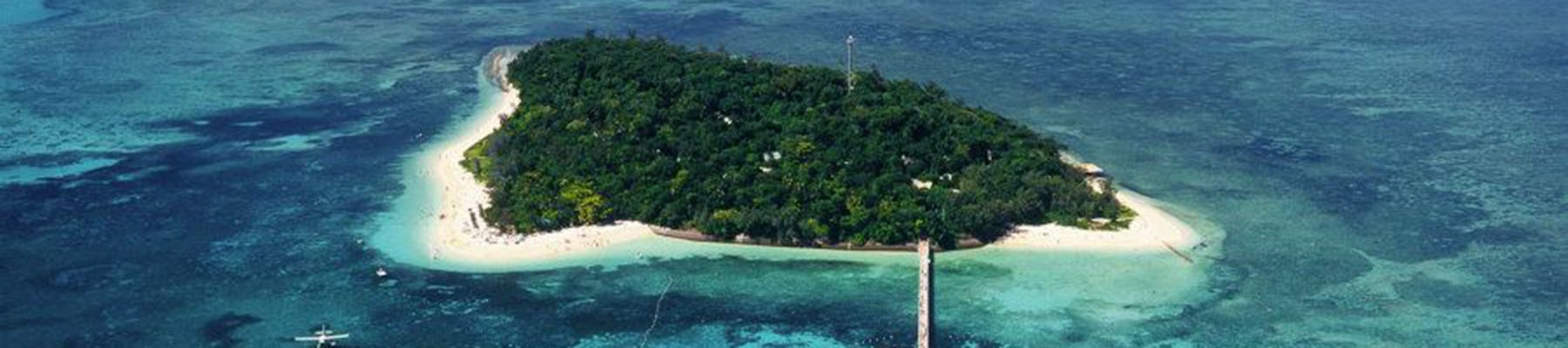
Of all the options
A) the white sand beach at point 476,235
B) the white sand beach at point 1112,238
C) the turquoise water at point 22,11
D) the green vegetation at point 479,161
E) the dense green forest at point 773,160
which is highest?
the turquoise water at point 22,11

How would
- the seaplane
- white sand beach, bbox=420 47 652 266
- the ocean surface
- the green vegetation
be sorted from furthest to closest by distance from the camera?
the green vegetation → white sand beach, bbox=420 47 652 266 → the ocean surface → the seaplane

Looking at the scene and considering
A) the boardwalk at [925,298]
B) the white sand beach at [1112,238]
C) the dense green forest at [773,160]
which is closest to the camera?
the boardwalk at [925,298]

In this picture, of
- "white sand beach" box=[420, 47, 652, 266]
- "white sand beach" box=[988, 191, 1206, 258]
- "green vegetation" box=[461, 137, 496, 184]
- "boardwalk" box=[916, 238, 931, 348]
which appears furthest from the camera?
"green vegetation" box=[461, 137, 496, 184]

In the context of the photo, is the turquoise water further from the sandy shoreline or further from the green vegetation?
the sandy shoreline

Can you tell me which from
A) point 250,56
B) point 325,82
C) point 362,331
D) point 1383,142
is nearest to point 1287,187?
point 1383,142

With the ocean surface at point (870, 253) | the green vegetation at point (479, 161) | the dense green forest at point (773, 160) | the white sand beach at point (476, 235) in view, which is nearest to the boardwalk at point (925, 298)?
the ocean surface at point (870, 253)

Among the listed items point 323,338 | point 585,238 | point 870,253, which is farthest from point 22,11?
point 870,253

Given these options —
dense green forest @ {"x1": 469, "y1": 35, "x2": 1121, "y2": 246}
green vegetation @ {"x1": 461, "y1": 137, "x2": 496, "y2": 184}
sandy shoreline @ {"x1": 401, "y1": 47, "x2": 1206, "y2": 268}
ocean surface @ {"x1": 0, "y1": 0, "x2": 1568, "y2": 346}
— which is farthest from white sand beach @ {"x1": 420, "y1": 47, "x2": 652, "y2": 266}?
ocean surface @ {"x1": 0, "y1": 0, "x2": 1568, "y2": 346}

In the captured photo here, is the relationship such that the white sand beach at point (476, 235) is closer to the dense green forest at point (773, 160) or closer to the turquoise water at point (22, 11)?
the dense green forest at point (773, 160)
